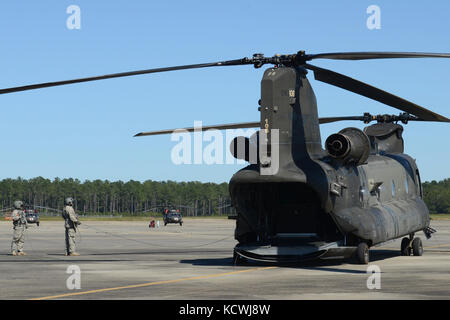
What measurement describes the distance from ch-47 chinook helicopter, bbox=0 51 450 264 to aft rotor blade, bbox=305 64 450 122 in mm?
28

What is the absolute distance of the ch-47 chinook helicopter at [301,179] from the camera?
61.6ft

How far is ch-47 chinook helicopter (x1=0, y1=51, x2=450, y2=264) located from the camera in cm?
1877

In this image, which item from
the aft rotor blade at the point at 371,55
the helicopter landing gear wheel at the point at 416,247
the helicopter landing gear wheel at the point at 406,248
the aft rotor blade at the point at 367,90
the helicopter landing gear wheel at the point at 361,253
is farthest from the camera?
the helicopter landing gear wheel at the point at 406,248

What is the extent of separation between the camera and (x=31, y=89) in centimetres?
1673

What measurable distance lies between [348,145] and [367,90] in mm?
1685

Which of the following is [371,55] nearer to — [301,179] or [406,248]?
[301,179]

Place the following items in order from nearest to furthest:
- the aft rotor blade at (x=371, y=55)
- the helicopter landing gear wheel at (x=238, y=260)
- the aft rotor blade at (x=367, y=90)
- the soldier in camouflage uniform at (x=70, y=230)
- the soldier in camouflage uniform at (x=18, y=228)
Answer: the aft rotor blade at (x=371, y=55) → the aft rotor blade at (x=367, y=90) → the helicopter landing gear wheel at (x=238, y=260) → the soldier in camouflage uniform at (x=70, y=230) → the soldier in camouflage uniform at (x=18, y=228)

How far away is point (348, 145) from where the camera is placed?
19.0 meters

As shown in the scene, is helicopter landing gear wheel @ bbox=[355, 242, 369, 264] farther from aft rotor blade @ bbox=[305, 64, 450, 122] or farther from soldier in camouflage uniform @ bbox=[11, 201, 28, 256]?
soldier in camouflage uniform @ bbox=[11, 201, 28, 256]

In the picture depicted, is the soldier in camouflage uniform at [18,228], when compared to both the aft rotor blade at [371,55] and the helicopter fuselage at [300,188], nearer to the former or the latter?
the helicopter fuselage at [300,188]

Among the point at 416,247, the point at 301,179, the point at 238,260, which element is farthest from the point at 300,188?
the point at 416,247

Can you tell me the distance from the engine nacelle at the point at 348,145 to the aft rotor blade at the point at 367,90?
4.25 feet

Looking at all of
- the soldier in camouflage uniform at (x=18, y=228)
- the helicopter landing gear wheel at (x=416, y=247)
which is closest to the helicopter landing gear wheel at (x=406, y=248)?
the helicopter landing gear wheel at (x=416, y=247)
